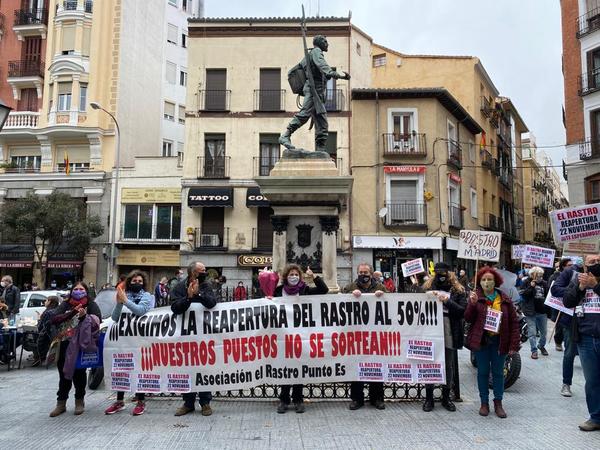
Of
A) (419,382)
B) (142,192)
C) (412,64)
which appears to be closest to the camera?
(419,382)

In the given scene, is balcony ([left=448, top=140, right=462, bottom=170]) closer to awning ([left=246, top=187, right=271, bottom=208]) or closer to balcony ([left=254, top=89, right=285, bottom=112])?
balcony ([left=254, top=89, right=285, bottom=112])

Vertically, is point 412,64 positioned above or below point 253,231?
above

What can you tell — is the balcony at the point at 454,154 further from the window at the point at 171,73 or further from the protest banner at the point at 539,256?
the window at the point at 171,73

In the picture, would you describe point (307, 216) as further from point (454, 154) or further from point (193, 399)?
point (454, 154)

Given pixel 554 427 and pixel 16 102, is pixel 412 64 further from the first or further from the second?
pixel 554 427

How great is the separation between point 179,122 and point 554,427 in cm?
3477

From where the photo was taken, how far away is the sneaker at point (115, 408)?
6441 millimetres

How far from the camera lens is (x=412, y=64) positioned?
3403cm

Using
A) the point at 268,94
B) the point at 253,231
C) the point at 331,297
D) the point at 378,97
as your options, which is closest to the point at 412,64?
the point at 378,97

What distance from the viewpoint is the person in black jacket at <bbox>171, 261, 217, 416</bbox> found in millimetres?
6367

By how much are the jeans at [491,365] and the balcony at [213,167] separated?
894 inches

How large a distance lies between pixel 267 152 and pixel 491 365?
22919mm

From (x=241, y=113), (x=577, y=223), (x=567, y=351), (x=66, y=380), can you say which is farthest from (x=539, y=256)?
(x=241, y=113)

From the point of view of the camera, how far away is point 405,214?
89.4 feet
